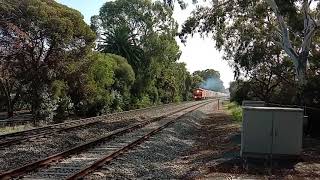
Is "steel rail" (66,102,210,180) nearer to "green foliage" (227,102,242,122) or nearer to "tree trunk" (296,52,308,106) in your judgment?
"tree trunk" (296,52,308,106)

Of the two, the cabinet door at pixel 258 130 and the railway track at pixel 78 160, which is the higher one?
the cabinet door at pixel 258 130

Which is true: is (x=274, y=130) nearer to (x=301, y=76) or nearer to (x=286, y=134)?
(x=286, y=134)

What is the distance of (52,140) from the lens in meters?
19.3

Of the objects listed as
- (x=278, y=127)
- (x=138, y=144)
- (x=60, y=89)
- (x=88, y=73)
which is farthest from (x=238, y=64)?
(x=278, y=127)

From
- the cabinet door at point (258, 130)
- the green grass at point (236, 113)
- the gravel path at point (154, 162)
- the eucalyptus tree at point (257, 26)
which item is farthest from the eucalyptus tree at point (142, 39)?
the cabinet door at point (258, 130)

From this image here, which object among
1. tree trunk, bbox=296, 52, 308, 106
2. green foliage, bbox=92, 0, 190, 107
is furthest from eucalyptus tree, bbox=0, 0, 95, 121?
green foliage, bbox=92, 0, 190, 107

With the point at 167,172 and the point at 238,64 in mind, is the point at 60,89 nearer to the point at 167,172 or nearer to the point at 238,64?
the point at 238,64

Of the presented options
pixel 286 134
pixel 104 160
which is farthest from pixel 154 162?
pixel 286 134

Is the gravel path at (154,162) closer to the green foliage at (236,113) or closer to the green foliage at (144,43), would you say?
the green foliage at (236,113)

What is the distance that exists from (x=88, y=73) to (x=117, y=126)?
13276 millimetres

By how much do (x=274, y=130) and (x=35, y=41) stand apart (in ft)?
80.2

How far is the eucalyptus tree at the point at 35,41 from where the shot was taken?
110ft

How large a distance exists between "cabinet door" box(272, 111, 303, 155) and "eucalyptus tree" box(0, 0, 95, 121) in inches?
896

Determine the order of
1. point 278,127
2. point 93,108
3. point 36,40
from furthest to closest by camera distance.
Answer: point 93,108, point 36,40, point 278,127
